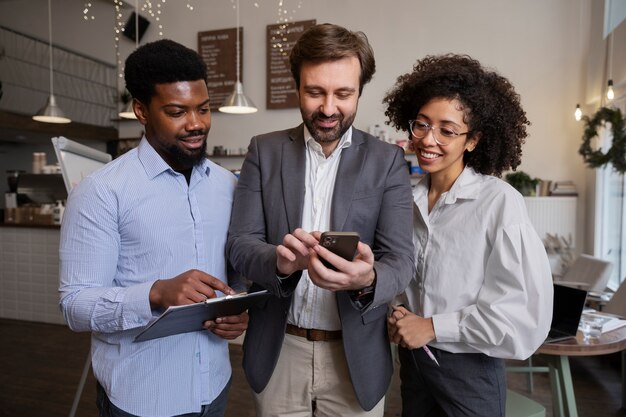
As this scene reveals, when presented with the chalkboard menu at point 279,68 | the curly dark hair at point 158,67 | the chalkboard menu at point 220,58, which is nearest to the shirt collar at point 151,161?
the curly dark hair at point 158,67

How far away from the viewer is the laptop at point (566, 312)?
1.98 meters

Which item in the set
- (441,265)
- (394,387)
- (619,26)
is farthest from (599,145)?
(441,265)

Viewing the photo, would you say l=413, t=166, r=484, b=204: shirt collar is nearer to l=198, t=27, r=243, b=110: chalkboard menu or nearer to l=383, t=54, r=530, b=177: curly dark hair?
l=383, t=54, r=530, b=177: curly dark hair

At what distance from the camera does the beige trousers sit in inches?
50.3

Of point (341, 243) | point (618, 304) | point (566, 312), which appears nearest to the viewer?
point (341, 243)

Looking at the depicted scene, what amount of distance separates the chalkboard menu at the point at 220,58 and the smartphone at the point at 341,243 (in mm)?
6556

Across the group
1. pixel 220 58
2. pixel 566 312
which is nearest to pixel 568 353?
pixel 566 312

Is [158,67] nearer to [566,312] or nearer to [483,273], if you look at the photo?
[483,273]

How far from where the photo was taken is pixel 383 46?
6.32 metres

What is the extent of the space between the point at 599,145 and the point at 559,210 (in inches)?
35.0

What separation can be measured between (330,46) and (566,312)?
65.4 inches

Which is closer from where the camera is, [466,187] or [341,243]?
[341,243]

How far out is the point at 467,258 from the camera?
1290 millimetres

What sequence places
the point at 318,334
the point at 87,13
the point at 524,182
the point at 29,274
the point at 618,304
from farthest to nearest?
the point at 87,13
the point at 524,182
the point at 29,274
the point at 618,304
the point at 318,334
